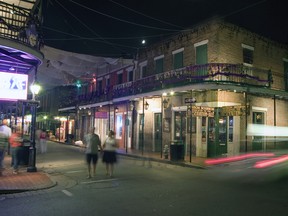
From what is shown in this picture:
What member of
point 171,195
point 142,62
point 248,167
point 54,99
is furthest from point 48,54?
point 54,99

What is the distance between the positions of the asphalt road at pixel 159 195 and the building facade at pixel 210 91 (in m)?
4.51

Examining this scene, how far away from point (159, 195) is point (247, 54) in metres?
13.4

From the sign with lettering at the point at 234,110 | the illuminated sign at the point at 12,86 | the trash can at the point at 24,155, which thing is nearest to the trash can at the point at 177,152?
the sign with lettering at the point at 234,110

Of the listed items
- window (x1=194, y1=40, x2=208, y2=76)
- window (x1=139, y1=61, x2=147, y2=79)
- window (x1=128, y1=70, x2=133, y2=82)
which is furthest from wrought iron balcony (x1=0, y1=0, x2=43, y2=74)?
window (x1=128, y1=70, x2=133, y2=82)

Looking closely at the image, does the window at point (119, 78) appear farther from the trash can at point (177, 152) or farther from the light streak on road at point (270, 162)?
the light streak on road at point (270, 162)

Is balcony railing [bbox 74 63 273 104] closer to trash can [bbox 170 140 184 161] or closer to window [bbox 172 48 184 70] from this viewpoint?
window [bbox 172 48 184 70]

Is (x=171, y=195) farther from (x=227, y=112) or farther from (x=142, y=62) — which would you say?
(x=142, y=62)

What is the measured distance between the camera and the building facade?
15.9 metres

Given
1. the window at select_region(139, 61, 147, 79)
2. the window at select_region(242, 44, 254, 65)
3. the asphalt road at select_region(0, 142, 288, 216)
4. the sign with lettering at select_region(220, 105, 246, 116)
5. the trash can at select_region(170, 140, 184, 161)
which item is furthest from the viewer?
the window at select_region(139, 61, 147, 79)

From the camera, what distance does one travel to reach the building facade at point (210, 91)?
15.9 meters

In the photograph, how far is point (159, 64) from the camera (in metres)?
21.6

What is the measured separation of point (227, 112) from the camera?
15.1 metres

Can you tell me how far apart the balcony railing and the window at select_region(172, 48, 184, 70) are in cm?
75

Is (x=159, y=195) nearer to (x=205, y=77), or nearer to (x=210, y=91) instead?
(x=205, y=77)
